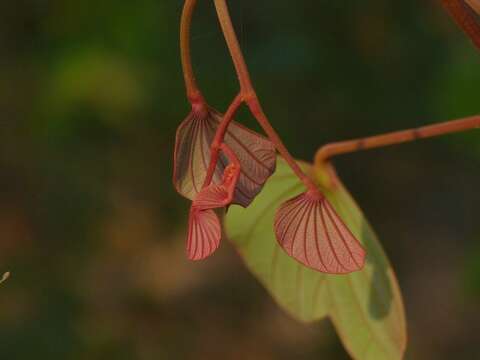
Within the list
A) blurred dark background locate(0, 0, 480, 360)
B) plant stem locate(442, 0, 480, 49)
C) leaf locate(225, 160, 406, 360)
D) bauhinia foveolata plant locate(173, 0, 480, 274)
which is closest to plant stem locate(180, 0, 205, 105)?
bauhinia foveolata plant locate(173, 0, 480, 274)

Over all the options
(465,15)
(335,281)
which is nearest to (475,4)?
(465,15)

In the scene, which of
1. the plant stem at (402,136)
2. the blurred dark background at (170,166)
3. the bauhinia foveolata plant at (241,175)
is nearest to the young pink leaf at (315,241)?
the bauhinia foveolata plant at (241,175)

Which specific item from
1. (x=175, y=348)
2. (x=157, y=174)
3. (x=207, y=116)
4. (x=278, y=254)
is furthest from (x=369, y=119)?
(x=207, y=116)

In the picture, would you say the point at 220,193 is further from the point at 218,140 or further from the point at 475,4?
the point at 475,4

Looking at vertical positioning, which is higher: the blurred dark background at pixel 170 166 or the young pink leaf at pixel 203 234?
the young pink leaf at pixel 203 234

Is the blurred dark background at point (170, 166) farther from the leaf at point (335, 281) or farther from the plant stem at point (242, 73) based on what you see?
the plant stem at point (242, 73)

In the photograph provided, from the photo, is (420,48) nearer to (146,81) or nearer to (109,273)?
(146,81)
